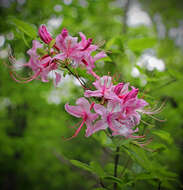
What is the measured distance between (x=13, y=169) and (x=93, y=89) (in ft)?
16.2

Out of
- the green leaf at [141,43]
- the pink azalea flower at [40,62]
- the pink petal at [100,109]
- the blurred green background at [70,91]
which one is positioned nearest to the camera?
the pink petal at [100,109]

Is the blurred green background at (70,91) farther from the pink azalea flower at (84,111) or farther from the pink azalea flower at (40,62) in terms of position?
the pink azalea flower at (40,62)

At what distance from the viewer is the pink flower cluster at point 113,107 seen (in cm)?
77

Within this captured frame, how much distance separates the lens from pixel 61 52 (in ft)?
2.76

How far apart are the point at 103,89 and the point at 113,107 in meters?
0.10

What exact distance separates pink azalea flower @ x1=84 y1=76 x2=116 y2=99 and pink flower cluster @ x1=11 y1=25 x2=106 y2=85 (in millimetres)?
83

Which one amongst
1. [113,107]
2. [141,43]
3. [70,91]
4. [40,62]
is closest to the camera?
[113,107]

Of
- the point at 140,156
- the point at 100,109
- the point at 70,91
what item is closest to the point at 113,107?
the point at 100,109

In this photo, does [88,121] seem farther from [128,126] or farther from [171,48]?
[171,48]

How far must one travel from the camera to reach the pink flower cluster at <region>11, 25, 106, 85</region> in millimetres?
804

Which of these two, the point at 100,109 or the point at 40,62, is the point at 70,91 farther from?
the point at 100,109

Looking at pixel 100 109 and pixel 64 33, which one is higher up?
pixel 64 33

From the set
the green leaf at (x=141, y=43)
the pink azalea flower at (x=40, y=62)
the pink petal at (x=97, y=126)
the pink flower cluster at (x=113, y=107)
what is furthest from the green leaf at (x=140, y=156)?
the green leaf at (x=141, y=43)

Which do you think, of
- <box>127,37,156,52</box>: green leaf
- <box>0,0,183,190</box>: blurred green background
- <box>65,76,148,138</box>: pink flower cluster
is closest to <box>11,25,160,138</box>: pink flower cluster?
<box>65,76,148,138</box>: pink flower cluster
